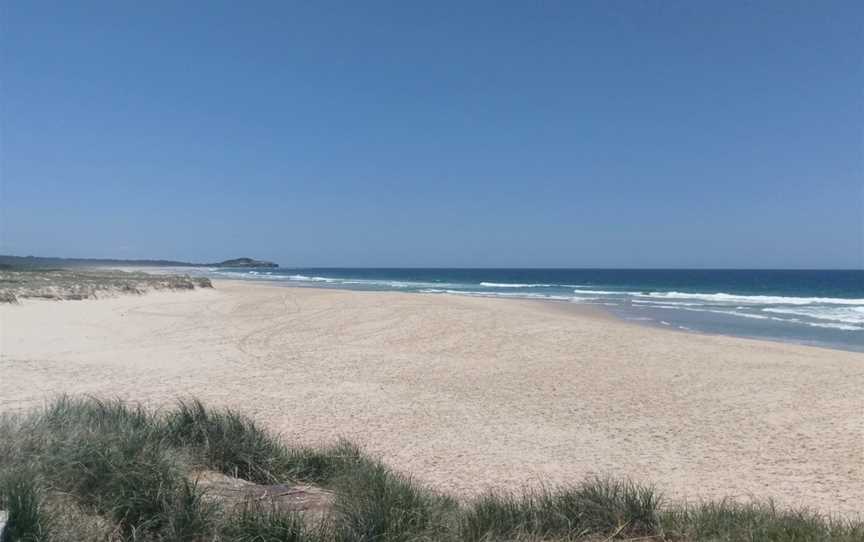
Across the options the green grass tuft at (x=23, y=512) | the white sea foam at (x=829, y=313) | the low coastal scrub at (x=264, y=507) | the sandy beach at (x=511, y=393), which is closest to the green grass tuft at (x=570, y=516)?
the low coastal scrub at (x=264, y=507)

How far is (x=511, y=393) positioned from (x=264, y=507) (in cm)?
682

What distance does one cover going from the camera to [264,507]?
4.07m

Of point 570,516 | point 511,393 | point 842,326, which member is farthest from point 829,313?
point 570,516

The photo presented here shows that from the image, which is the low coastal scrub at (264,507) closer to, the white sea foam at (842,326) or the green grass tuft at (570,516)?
the green grass tuft at (570,516)

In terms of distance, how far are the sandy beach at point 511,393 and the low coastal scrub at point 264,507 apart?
1.66 meters

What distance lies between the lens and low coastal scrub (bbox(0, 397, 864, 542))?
368 centimetres

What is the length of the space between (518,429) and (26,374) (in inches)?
339

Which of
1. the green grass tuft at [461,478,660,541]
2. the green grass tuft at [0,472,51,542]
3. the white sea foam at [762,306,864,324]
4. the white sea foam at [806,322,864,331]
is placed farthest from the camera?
the white sea foam at [762,306,864,324]

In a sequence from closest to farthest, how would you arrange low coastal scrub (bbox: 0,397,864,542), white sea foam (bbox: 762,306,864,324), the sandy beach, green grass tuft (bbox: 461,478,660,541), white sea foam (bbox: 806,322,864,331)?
low coastal scrub (bbox: 0,397,864,542) → green grass tuft (bbox: 461,478,660,541) → the sandy beach → white sea foam (bbox: 806,322,864,331) → white sea foam (bbox: 762,306,864,324)

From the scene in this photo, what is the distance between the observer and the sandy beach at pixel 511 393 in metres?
6.72

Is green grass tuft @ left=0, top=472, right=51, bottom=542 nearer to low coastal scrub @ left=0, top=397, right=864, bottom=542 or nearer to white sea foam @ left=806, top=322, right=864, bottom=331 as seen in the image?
low coastal scrub @ left=0, top=397, right=864, bottom=542

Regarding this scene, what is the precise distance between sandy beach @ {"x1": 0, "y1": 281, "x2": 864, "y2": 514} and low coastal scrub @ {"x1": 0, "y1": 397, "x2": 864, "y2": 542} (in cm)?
166

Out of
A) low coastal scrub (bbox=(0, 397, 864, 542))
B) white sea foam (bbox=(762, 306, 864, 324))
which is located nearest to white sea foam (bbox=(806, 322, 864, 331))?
white sea foam (bbox=(762, 306, 864, 324))

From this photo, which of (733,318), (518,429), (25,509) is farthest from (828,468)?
(733,318)
